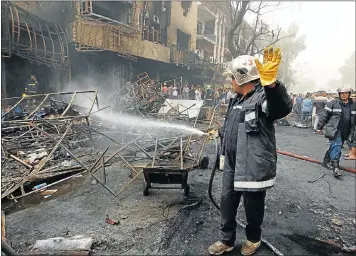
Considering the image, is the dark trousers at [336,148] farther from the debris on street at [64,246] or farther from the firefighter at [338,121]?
the debris on street at [64,246]

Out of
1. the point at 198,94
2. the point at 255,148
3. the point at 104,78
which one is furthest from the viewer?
the point at 198,94

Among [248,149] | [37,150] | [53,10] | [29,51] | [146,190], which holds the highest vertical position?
[53,10]

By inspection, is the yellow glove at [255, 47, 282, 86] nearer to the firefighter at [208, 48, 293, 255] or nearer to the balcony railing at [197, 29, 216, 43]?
the firefighter at [208, 48, 293, 255]

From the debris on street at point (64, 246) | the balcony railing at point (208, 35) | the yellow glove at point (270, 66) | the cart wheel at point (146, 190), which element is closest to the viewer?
the yellow glove at point (270, 66)

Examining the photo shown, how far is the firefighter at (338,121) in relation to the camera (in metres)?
5.61

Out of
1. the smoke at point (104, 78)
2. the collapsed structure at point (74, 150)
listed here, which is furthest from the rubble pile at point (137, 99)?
the smoke at point (104, 78)

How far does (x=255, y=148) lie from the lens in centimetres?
229

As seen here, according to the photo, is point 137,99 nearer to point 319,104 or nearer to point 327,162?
point 327,162

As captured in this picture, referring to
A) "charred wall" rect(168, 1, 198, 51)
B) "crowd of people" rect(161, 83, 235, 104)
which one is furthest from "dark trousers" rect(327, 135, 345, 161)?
"charred wall" rect(168, 1, 198, 51)

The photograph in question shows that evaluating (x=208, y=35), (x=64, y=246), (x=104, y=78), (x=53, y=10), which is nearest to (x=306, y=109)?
(x=104, y=78)

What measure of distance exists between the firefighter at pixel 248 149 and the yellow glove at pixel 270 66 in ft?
0.69

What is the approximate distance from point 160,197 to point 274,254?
6.15 feet

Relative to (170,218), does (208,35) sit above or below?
above

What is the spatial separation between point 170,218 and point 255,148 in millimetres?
1672
